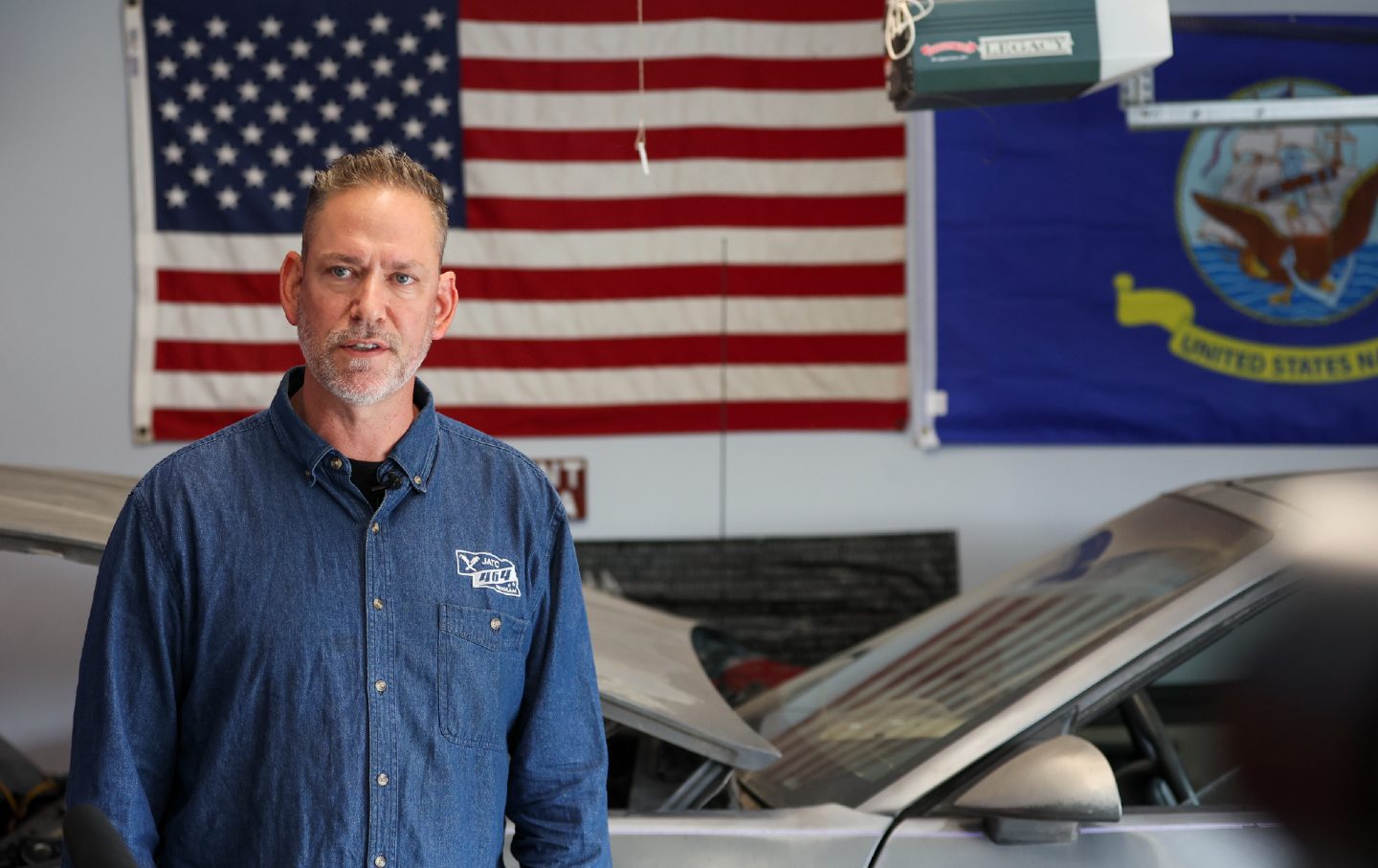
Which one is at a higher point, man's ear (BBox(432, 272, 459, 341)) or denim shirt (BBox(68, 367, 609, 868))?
man's ear (BBox(432, 272, 459, 341))

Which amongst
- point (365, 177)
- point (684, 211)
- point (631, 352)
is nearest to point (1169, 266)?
point (684, 211)

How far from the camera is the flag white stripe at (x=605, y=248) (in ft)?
15.8

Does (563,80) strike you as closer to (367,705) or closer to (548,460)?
(548,460)

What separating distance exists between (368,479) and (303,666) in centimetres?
24

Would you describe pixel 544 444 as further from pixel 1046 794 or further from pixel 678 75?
pixel 1046 794

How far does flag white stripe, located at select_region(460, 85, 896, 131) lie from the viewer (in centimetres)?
485

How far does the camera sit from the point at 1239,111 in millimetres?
2873

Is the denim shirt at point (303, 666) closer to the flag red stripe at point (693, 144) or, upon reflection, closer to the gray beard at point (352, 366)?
the gray beard at point (352, 366)

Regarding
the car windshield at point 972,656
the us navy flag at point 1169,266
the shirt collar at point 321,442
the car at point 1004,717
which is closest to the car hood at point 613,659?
the car at point 1004,717

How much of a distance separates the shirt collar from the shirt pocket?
171 millimetres

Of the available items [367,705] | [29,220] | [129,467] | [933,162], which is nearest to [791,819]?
[367,705]

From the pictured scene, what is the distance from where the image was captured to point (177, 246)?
4828 millimetres

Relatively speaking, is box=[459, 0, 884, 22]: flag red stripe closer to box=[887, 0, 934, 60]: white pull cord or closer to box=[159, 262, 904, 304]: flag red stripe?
box=[159, 262, 904, 304]: flag red stripe

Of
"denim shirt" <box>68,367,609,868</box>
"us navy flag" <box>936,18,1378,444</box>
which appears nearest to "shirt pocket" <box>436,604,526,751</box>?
"denim shirt" <box>68,367,609,868</box>
